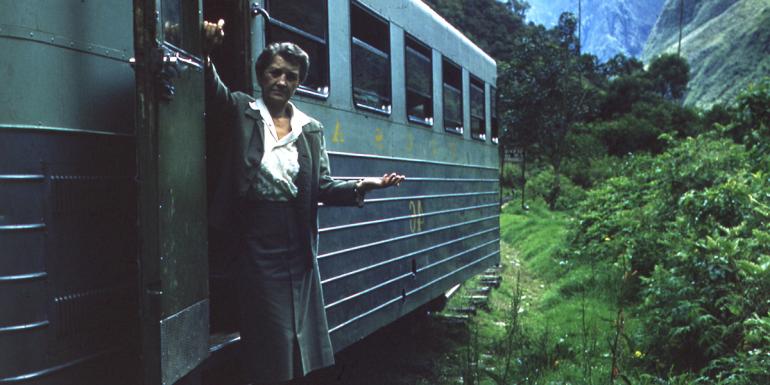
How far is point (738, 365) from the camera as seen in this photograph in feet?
16.4

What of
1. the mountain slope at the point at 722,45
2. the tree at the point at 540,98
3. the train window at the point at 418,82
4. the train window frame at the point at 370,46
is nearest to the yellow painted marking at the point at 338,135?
the train window frame at the point at 370,46

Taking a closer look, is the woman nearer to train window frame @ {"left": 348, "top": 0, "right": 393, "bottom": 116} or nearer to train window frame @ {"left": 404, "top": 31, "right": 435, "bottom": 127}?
train window frame @ {"left": 348, "top": 0, "right": 393, "bottom": 116}

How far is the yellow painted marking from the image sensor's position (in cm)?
505

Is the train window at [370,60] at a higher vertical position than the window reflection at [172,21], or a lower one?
higher

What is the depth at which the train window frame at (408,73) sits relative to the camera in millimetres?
6559

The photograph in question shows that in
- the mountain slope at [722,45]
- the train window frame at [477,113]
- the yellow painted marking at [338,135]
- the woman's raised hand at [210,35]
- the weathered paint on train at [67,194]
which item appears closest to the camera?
the weathered paint on train at [67,194]

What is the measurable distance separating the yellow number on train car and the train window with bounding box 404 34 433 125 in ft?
2.30

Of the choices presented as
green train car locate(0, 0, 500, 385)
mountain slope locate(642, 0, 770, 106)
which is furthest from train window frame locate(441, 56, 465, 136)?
mountain slope locate(642, 0, 770, 106)

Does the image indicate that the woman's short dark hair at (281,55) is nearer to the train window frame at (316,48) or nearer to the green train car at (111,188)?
the green train car at (111,188)

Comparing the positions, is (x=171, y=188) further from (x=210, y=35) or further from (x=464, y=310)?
(x=464, y=310)

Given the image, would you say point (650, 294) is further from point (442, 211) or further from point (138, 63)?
point (138, 63)

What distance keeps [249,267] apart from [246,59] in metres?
1.13

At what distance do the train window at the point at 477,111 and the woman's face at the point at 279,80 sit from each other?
5.59 metres

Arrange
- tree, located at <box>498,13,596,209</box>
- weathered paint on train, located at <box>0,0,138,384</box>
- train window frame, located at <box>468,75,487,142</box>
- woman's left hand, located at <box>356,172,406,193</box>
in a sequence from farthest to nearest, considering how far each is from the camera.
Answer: tree, located at <box>498,13,596,209</box> → train window frame, located at <box>468,75,487,142</box> → woman's left hand, located at <box>356,172,406,193</box> → weathered paint on train, located at <box>0,0,138,384</box>
